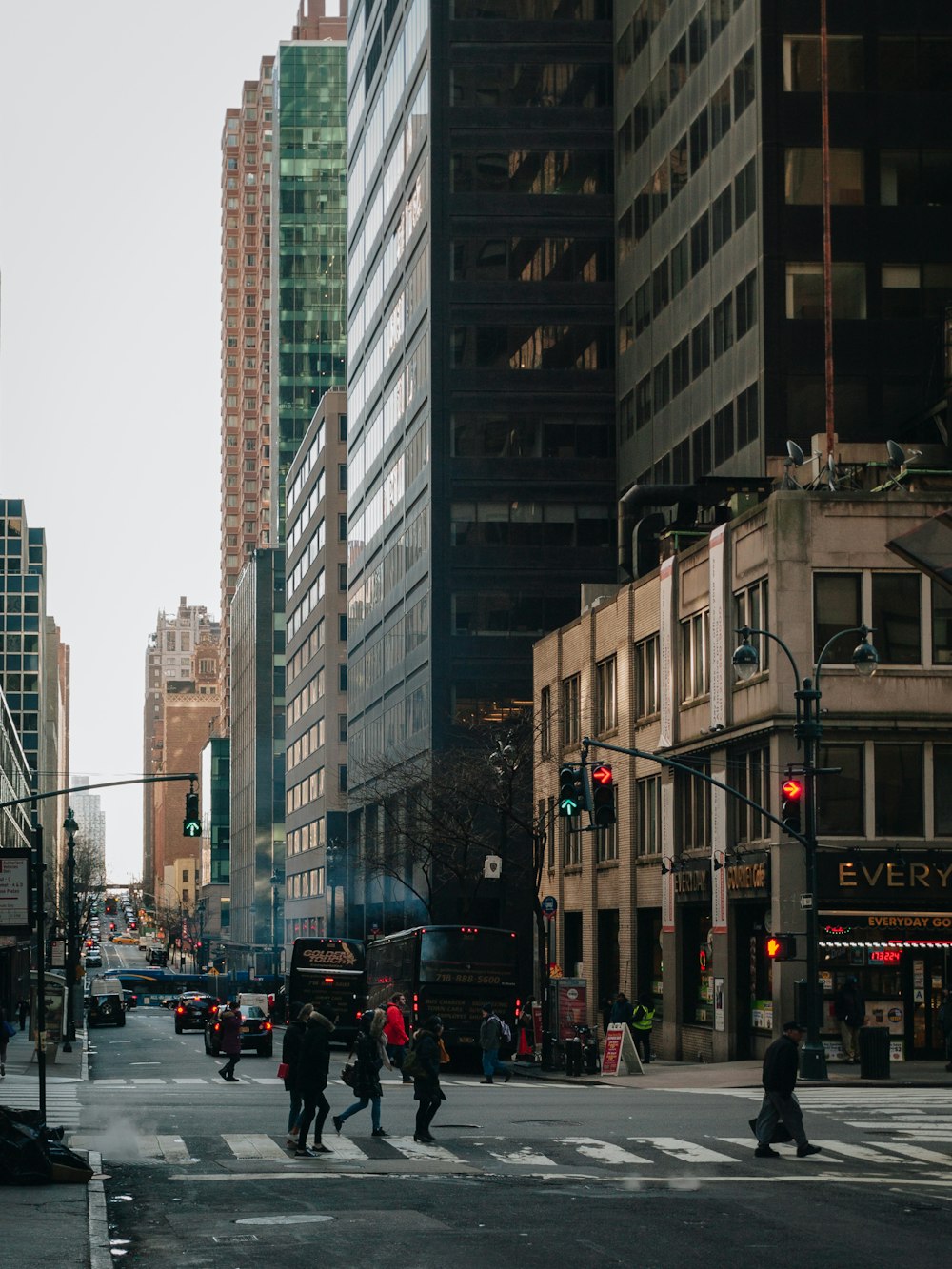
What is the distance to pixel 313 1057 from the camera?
→ 2422 cm

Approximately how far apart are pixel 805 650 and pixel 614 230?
44793 millimetres

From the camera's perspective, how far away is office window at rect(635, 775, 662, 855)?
57156mm

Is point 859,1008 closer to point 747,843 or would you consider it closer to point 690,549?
point 747,843

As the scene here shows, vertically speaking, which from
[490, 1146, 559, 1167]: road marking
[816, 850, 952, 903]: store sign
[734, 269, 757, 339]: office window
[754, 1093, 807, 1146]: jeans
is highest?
[734, 269, 757, 339]: office window

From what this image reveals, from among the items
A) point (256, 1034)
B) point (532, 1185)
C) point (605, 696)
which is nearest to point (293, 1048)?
point (532, 1185)

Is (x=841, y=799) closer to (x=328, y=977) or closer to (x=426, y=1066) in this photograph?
(x=426, y=1066)

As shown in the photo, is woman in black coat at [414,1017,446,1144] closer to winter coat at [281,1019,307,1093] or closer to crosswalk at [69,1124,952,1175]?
crosswalk at [69,1124,952,1175]

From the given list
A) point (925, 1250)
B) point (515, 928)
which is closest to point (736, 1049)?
point (925, 1250)

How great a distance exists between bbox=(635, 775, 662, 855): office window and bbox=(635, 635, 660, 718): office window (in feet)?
7.33

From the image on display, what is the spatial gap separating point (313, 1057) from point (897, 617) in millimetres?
25972

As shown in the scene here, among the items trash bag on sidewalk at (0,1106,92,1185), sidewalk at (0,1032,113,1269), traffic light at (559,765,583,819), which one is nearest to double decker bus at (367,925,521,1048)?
traffic light at (559,765,583,819)

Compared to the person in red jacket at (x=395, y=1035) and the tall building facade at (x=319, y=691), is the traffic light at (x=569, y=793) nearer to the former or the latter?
the person in red jacket at (x=395, y=1035)

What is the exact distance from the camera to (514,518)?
87.1 m

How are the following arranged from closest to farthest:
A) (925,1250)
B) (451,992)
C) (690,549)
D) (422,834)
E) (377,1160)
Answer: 1. (925,1250)
2. (377,1160)
3. (451,992)
4. (690,549)
5. (422,834)
